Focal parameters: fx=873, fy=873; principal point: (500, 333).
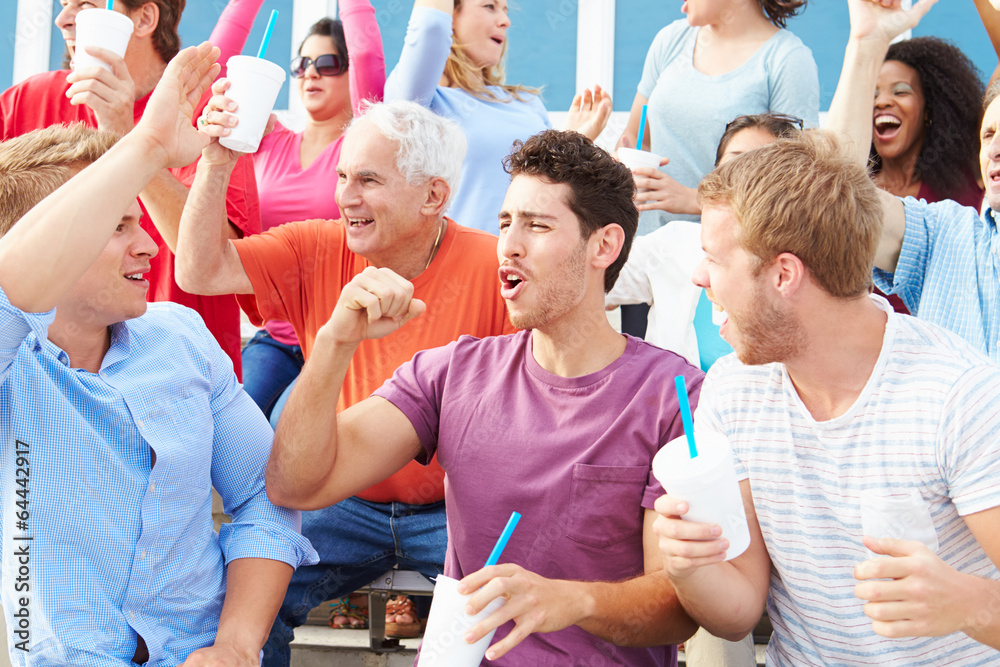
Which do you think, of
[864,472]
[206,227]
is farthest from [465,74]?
[864,472]

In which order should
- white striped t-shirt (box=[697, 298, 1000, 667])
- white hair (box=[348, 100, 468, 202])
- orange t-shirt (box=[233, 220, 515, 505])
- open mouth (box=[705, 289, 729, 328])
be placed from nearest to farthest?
white striped t-shirt (box=[697, 298, 1000, 667])
open mouth (box=[705, 289, 729, 328])
orange t-shirt (box=[233, 220, 515, 505])
white hair (box=[348, 100, 468, 202])

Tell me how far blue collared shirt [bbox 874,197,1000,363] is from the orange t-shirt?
42.5 inches

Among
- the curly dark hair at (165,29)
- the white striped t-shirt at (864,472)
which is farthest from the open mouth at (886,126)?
the curly dark hair at (165,29)

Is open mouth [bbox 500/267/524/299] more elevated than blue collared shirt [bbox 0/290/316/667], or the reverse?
open mouth [bbox 500/267/524/299]

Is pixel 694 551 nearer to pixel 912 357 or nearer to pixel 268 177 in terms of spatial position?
pixel 912 357

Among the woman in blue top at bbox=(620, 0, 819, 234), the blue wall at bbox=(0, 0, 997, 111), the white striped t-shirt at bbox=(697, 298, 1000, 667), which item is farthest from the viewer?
the blue wall at bbox=(0, 0, 997, 111)

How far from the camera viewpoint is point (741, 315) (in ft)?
5.53

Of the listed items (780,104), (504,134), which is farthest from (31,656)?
(780,104)

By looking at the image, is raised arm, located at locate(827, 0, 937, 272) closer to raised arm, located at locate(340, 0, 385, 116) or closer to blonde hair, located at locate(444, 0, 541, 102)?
blonde hair, located at locate(444, 0, 541, 102)

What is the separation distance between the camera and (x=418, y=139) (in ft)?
8.66

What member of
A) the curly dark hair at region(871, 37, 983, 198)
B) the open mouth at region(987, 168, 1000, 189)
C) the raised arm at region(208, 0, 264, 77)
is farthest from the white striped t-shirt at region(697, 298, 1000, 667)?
the raised arm at region(208, 0, 264, 77)

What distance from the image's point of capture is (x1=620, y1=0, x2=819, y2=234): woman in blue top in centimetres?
297

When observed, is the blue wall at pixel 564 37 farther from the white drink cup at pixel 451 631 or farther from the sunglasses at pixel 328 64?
the white drink cup at pixel 451 631

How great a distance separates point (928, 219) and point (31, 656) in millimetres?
2199
